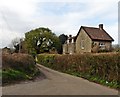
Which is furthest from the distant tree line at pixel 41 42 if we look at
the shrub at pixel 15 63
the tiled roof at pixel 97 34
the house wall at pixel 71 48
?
the shrub at pixel 15 63

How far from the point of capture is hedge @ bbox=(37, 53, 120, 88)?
19.0 m

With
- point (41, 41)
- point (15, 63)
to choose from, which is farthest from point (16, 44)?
point (15, 63)

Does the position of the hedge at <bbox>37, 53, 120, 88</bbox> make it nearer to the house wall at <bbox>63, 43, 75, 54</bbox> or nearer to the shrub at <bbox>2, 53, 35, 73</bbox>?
the shrub at <bbox>2, 53, 35, 73</bbox>

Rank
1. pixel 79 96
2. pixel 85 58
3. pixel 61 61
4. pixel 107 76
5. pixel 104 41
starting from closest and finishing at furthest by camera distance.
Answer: pixel 79 96, pixel 107 76, pixel 85 58, pixel 61 61, pixel 104 41

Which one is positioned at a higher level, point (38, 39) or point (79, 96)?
point (38, 39)

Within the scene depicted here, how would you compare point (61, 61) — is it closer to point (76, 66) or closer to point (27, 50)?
point (76, 66)

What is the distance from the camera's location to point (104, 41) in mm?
53188

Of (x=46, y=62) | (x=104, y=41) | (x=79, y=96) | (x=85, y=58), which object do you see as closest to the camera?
(x=79, y=96)

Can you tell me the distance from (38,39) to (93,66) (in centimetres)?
5466

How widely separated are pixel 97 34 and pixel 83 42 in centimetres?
336

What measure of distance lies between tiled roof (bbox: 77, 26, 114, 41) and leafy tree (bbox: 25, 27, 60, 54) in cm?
2254

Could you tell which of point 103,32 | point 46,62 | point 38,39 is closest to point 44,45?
point 38,39

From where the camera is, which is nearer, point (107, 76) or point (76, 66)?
point (107, 76)

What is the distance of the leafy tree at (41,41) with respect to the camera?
74875 millimetres
